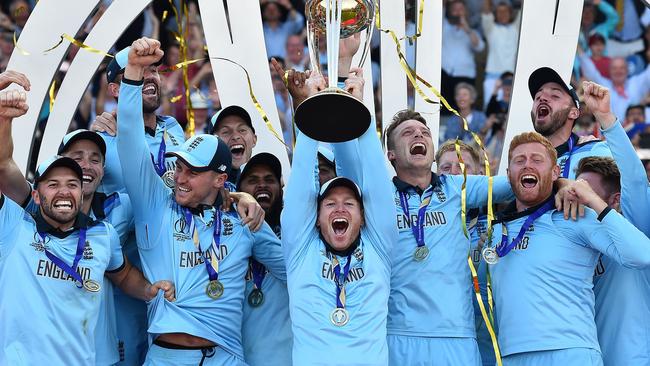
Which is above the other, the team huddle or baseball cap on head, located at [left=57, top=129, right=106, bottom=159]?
baseball cap on head, located at [left=57, top=129, right=106, bottom=159]

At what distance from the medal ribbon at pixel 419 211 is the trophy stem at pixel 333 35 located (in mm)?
1039

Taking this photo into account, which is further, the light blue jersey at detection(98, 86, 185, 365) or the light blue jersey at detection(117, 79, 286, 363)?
the light blue jersey at detection(98, 86, 185, 365)

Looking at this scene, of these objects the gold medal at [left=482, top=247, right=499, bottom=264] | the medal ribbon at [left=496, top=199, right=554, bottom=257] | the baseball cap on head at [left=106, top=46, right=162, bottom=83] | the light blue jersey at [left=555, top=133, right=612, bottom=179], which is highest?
the baseball cap on head at [left=106, top=46, right=162, bottom=83]

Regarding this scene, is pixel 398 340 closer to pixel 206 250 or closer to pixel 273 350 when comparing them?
pixel 273 350

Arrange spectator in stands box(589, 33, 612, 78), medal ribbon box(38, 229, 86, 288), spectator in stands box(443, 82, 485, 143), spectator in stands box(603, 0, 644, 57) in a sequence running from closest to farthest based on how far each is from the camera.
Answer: medal ribbon box(38, 229, 86, 288) → spectator in stands box(443, 82, 485, 143) → spectator in stands box(589, 33, 612, 78) → spectator in stands box(603, 0, 644, 57)

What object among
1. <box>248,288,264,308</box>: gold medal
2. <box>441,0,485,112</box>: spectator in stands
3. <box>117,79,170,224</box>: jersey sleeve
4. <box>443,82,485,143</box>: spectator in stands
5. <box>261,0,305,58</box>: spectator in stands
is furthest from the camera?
<box>441,0,485,112</box>: spectator in stands

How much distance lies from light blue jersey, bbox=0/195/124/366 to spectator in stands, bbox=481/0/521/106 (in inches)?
240

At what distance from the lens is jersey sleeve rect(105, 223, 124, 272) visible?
5.59m

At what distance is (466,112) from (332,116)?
564 centimetres

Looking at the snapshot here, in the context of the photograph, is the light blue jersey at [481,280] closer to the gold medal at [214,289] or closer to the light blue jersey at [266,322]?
the light blue jersey at [266,322]

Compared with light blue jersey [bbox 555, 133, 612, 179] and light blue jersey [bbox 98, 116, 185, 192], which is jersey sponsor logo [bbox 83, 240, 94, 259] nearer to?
light blue jersey [bbox 98, 116, 185, 192]

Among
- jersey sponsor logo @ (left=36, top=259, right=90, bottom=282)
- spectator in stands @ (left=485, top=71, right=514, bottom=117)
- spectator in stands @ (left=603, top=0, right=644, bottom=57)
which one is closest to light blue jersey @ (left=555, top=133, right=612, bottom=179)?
jersey sponsor logo @ (left=36, top=259, right=90, bottom=282)

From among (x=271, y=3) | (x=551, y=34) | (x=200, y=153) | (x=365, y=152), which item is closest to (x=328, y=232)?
(x=365, y=152)

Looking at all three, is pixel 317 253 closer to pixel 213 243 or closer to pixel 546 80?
pixel 213 243
